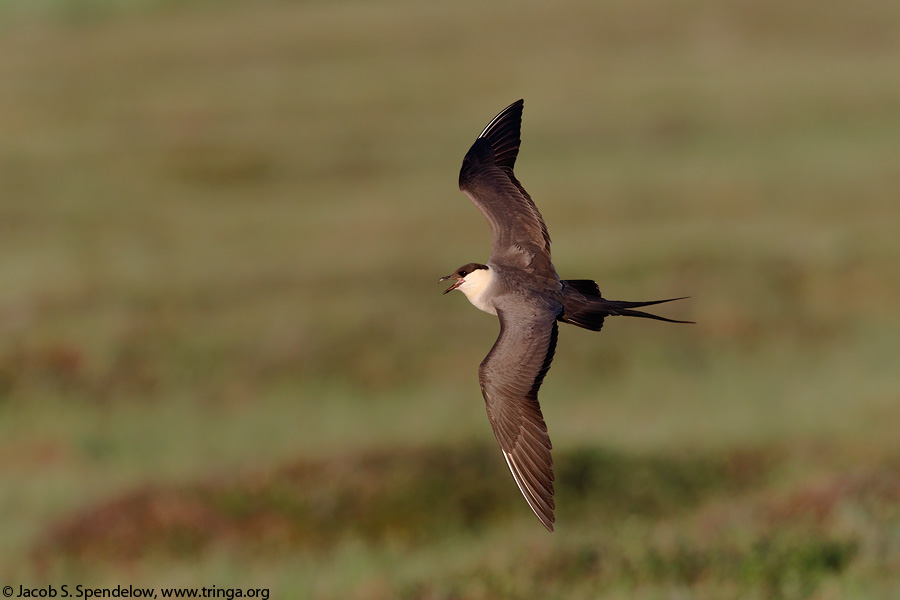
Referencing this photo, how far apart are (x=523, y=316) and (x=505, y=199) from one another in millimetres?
987

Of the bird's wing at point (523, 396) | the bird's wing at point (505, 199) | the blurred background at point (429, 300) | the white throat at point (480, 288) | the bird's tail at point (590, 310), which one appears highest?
the blurred background at point (429, 300)

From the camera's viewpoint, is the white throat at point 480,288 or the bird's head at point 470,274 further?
the bird's head at point 470,274

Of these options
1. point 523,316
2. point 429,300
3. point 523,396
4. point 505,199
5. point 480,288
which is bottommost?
point 523,396

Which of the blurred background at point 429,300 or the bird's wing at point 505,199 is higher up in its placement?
the blurred background at point 429,300

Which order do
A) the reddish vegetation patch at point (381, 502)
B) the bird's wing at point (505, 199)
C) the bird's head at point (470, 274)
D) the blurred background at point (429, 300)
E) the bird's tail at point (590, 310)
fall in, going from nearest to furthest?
the bird's tail at point (590, 310)
the bird's head at point (470, 274)
the bird's wing at point (505, 199)
the blurred background at point (429, 300)
the reddish vegetation patch at point (381, 502)

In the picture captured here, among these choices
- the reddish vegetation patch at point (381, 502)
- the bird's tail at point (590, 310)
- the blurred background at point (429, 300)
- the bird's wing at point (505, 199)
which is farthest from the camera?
the reddish vegetation patch at point (381, 502)

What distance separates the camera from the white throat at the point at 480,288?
514 cm

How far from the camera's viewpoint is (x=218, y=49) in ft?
121

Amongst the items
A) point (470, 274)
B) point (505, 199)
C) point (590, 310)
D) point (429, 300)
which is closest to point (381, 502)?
point (505, 199)

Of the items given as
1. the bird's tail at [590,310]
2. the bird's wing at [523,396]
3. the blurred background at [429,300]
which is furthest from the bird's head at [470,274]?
the blurred background at [429,300]

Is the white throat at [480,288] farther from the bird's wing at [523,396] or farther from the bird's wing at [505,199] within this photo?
the bird's wing at [505,199]

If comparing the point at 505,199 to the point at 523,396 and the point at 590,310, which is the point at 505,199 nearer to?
the point at 590,310

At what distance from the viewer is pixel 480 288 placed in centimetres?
521

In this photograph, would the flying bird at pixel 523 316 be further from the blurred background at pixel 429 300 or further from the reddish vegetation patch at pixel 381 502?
the reddish vegetation patch at pixel 381 502
